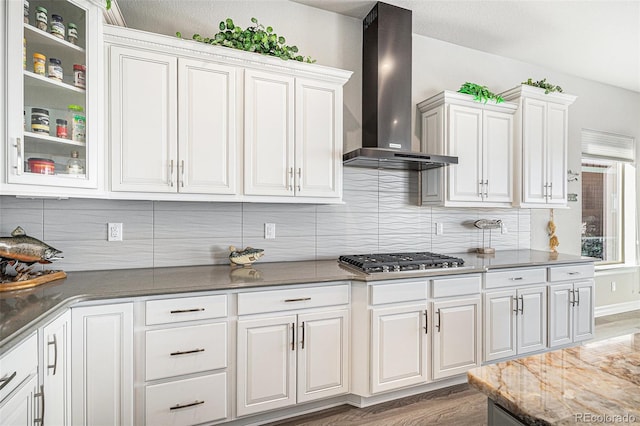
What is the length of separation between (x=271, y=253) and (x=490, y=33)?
2828 mm

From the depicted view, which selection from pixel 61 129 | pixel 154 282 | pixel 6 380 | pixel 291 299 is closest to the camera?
pixel 6 380

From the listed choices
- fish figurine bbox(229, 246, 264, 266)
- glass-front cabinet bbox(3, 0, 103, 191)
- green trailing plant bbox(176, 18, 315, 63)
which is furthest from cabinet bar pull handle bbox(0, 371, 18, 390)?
green trailing plant bbox(176, 18, 315, 63)

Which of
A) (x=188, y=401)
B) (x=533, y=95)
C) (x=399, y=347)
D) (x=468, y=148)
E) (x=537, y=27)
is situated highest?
(x=537, y=27)

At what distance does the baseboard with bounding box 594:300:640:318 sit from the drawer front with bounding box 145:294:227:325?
4.79 m

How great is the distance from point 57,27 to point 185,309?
1.58m

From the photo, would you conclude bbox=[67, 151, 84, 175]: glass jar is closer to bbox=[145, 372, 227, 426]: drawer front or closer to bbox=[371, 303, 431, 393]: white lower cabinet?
bbox=[145, 372, 227, 426]: drawer front

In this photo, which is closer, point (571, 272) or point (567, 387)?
point (567, 387)

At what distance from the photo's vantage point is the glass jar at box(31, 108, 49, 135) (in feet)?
5.31

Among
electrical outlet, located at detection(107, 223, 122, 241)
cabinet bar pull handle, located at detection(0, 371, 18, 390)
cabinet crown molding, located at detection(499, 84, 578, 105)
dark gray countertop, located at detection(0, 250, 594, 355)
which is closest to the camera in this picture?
cabinet bar pull handle, located at detection(0, 371, 18, 390)

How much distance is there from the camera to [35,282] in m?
1.73

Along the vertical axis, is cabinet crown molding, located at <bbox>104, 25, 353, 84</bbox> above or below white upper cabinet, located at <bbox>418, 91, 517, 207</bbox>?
above

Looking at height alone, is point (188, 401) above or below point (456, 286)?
below

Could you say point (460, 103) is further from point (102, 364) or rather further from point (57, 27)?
point (102, 364)

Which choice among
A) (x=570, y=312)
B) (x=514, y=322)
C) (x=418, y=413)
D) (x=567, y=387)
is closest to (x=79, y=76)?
(x=567, y=387)
